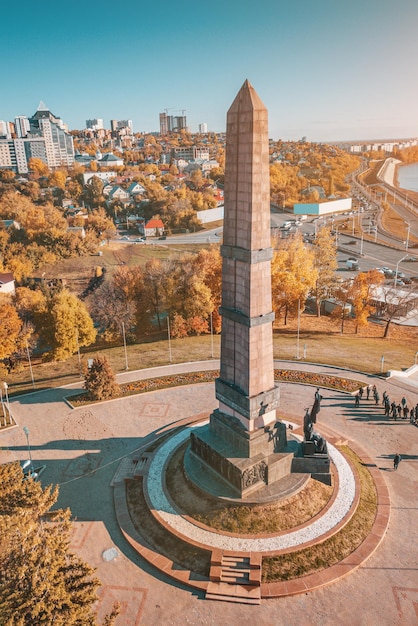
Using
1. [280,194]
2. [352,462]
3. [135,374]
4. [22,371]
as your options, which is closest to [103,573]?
[352,462]

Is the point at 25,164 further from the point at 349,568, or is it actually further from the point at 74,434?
the point at 349,568

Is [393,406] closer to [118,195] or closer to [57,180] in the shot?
[118,195]

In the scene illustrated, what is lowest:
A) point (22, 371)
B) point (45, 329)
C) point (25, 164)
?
point (22, 371)

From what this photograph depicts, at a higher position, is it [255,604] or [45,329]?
[45,329]

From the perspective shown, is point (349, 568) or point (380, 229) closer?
point (349, 568)

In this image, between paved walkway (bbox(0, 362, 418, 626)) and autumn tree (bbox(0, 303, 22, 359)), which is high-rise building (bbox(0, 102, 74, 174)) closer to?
autumn tree (bbox(0, 303, 22, 359))
